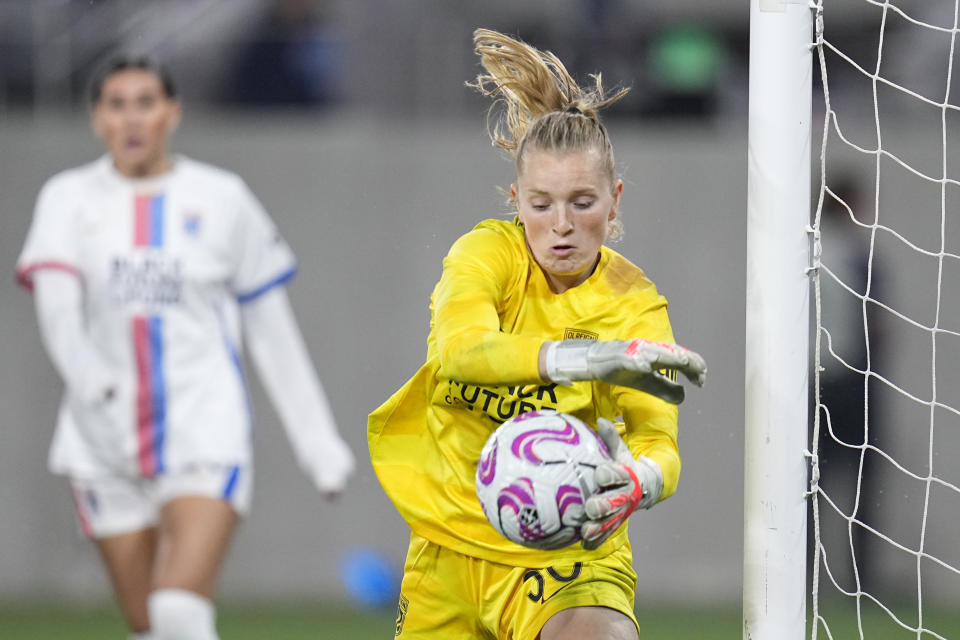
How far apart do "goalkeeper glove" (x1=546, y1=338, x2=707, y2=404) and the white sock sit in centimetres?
244

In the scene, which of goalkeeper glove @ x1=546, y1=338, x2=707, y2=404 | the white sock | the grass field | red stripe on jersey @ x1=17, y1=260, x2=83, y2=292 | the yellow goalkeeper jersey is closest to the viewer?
goalkeeper glove @ x1=546, y1=338, x2=707, y2=404

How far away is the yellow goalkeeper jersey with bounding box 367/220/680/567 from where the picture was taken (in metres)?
2.95

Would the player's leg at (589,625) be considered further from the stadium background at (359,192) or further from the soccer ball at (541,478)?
the stadium background at (359,192)

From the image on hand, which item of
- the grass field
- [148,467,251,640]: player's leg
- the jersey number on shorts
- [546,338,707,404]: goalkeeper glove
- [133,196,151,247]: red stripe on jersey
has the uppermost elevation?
[133,196,151,247]: red stripe on jersey

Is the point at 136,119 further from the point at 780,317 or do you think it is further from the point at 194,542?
the point at 780,317

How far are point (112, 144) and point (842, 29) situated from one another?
4.37 metres

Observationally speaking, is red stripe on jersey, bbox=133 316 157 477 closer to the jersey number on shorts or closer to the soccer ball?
the jersey number on shorts

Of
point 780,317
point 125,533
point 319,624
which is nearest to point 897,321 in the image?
point 319,624

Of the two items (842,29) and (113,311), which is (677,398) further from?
(842,29)

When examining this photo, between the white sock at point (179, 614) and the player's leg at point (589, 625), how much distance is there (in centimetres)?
209

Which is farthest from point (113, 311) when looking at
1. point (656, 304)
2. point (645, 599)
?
point (645, 599)

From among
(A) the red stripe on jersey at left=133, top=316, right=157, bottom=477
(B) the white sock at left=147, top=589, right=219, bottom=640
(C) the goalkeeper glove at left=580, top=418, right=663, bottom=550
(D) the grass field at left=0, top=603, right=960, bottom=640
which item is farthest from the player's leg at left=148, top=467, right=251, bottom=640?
(C) the goalkeeper glove at left=580, top=418, right=663, bottom=550

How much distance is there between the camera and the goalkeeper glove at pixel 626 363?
2600mm

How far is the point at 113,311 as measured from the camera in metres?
5.43
